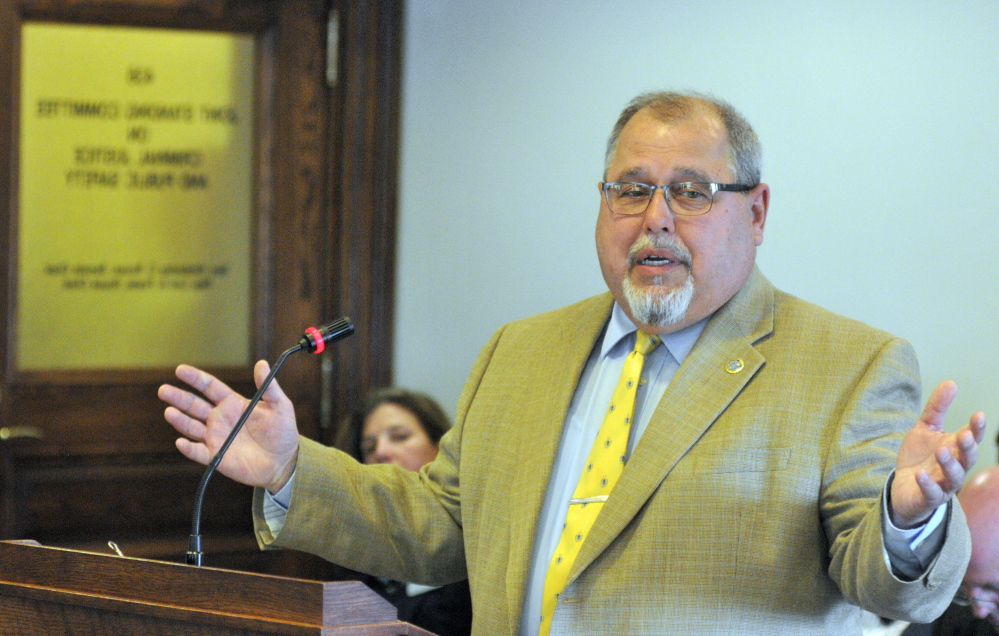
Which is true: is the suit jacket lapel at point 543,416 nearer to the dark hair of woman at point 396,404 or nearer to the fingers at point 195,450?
the fingers at point 195,450

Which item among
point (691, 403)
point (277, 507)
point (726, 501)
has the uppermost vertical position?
point (691, 403)

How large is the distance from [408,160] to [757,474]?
1.94m

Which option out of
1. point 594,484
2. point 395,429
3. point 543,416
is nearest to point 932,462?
point 594,484

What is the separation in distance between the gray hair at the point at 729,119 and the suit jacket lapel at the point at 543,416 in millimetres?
323

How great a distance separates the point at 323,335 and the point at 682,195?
0.62 meters

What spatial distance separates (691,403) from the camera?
1640mm

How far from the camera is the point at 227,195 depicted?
3197 millimetres

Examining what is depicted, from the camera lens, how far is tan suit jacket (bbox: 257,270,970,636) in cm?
151

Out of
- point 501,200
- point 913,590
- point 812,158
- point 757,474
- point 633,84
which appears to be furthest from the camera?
point 501,200

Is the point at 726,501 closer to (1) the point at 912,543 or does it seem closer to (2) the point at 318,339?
(1) the point at 912,543

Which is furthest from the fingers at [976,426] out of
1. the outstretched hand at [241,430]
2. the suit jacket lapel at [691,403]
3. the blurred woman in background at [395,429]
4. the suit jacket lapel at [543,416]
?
the blurred woman in background at [395,429]

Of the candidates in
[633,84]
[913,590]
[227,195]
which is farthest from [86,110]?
[913,590]

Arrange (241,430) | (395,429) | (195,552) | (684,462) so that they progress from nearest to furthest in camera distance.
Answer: (195,552)
(684,462)
(241,430)
(395,429)

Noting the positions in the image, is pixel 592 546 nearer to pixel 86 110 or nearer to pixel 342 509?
pixel 342 509
